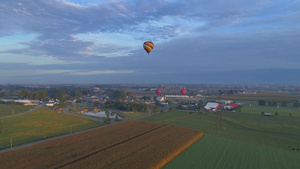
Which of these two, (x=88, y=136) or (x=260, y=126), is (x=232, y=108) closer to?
(x=260, y=126)

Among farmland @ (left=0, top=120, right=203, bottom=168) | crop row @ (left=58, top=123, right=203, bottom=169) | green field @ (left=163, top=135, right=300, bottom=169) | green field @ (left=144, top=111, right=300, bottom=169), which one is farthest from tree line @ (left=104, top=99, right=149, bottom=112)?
green field @ (left=163, top=135, right=300, bottom=169)

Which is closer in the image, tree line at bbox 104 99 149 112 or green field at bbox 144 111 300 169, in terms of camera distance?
green field at bbox 144 111 300 169

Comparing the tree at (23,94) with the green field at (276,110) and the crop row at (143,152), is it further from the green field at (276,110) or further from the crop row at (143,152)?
the green field at (276,110)

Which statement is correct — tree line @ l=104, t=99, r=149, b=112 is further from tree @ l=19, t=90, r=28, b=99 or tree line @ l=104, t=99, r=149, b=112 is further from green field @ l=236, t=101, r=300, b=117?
tree @ l=19, t=90, r=28, b=99

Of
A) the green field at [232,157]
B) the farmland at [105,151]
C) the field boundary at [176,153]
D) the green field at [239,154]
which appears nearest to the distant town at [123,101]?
the green field at [239,154]

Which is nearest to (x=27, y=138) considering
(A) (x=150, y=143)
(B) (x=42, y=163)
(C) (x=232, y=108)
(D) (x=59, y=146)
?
(D) (x=59, y=146)

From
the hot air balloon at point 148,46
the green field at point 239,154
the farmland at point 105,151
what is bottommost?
the green field at point 239,154

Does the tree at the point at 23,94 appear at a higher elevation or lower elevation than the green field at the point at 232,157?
higher

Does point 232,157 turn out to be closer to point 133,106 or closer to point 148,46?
point 148,46

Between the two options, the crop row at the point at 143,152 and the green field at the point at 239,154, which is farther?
the green field at the point at 239,154
